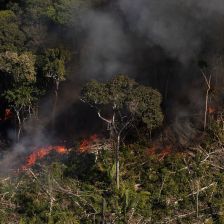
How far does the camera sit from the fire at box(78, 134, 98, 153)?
77.2 feet

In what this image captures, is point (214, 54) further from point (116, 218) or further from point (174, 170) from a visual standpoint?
point (116, 218)

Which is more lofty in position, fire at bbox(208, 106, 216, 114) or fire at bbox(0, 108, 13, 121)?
fire at bbox(208, 106, 216, 114)

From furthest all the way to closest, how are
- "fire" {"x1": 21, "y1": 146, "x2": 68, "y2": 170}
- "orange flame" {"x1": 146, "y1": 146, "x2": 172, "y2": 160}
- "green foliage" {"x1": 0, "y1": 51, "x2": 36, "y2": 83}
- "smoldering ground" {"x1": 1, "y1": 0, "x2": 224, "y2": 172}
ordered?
"smoldering ground" {"x1": 1, "y1": 0, "x2": 224, "y2": 172}
"green foliage" {"x1": 0, "y1": 51, "x2": 36, "y2": 83}
"fire" {"x1": 21, "y1": 146, "x2": 68, "y2": 170}
"orange flame" {"x1": 146, "y1": 146, "x2": 172, "y2": 160}

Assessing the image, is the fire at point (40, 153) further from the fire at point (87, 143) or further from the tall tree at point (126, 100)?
the tall tree at point (126, 100)

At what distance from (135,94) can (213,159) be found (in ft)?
14.2

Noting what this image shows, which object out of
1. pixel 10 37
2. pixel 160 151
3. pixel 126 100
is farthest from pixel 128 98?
pixel 10 37

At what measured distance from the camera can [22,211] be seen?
68.7 feet

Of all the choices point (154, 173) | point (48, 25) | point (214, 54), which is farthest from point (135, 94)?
point (48, 25)

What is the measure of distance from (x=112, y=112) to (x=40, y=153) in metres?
3.42

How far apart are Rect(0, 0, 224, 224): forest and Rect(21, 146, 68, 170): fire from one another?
55 mm

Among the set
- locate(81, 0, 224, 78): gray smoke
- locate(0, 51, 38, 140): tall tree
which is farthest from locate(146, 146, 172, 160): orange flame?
locate(0, 51, 38, 140): tall tree

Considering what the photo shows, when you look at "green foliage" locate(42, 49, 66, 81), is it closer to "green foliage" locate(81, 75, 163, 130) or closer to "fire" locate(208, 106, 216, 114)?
"green foliage" locate(81, 75, 163, 130)

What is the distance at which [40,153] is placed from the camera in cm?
2362

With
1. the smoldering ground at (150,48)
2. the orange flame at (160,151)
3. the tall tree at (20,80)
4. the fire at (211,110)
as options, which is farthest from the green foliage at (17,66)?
the fire at (211,110)
